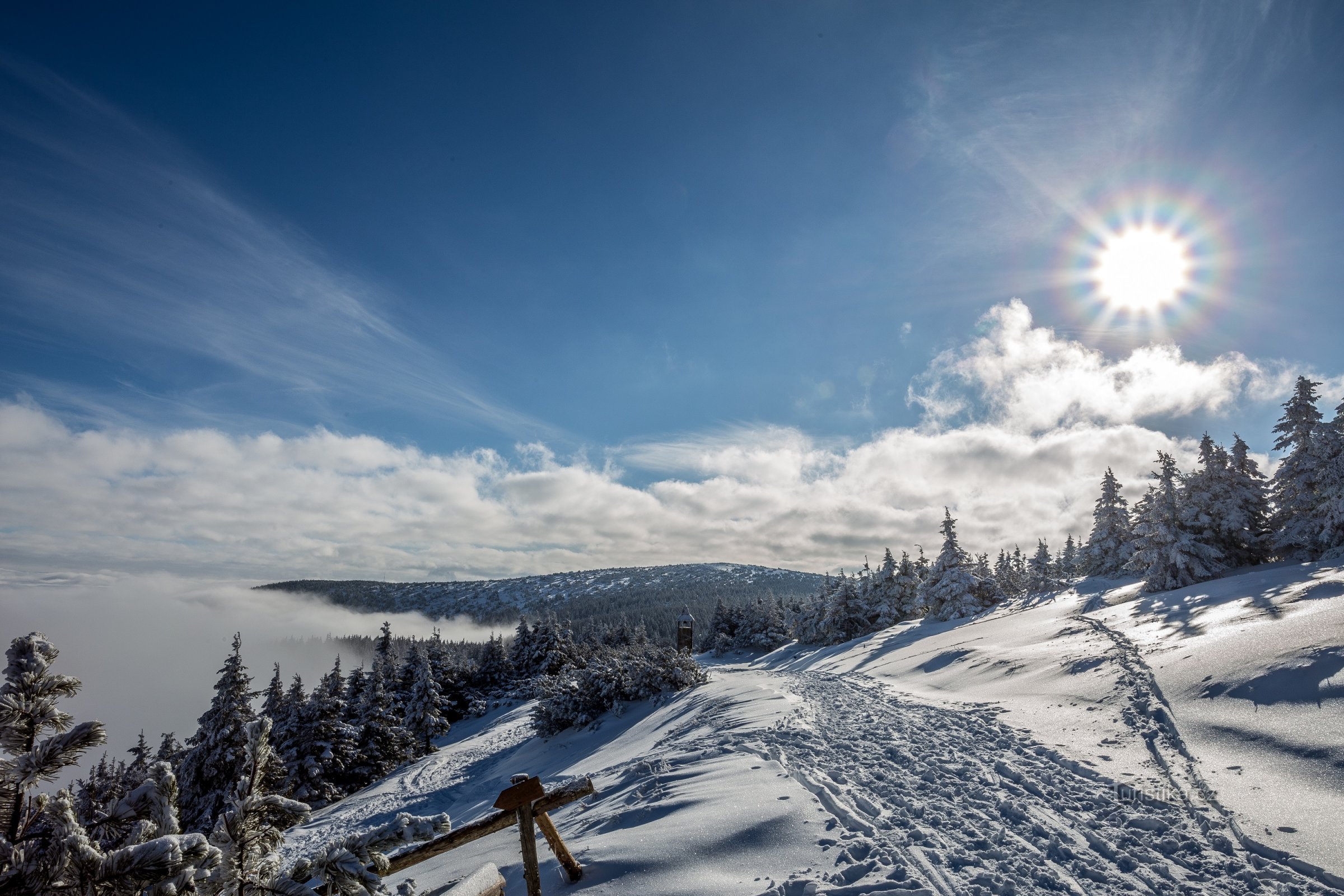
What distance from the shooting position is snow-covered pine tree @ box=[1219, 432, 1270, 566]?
26781 millimetres

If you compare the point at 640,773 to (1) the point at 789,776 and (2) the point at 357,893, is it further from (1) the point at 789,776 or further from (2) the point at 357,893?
(2) the point at 357,893

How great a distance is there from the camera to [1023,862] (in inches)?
225

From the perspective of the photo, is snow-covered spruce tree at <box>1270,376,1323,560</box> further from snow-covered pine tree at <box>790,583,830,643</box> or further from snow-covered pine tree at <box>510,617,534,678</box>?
snow-covered pine tree at <box>510,617,534,678</box>

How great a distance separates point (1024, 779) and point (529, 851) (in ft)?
22.6

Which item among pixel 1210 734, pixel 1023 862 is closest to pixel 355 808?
pixel 1023 862

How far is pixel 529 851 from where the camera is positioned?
6172 millimetres

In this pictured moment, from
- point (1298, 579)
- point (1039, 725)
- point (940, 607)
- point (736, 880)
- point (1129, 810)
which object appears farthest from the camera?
point (940, 607)

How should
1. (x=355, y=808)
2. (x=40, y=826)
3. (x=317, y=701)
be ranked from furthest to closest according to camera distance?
(x=317, y=701)
(x=355, y=808)
(x=40, y=826)

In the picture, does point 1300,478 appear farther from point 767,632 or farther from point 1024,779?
point 767,632

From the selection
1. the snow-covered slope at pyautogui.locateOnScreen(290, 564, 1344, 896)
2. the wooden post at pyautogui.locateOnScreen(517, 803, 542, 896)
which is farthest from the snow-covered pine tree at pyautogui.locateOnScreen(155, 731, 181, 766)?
the wooden post at pyautogui.locateOnScreen(517, 803, 542, 896)

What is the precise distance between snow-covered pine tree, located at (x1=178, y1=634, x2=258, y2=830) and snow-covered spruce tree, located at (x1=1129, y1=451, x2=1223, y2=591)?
39239 millimetres

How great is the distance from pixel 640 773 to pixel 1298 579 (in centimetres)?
2056

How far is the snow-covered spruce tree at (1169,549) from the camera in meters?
24.9

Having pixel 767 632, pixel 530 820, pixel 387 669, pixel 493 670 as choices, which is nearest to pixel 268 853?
pixel 530 820
